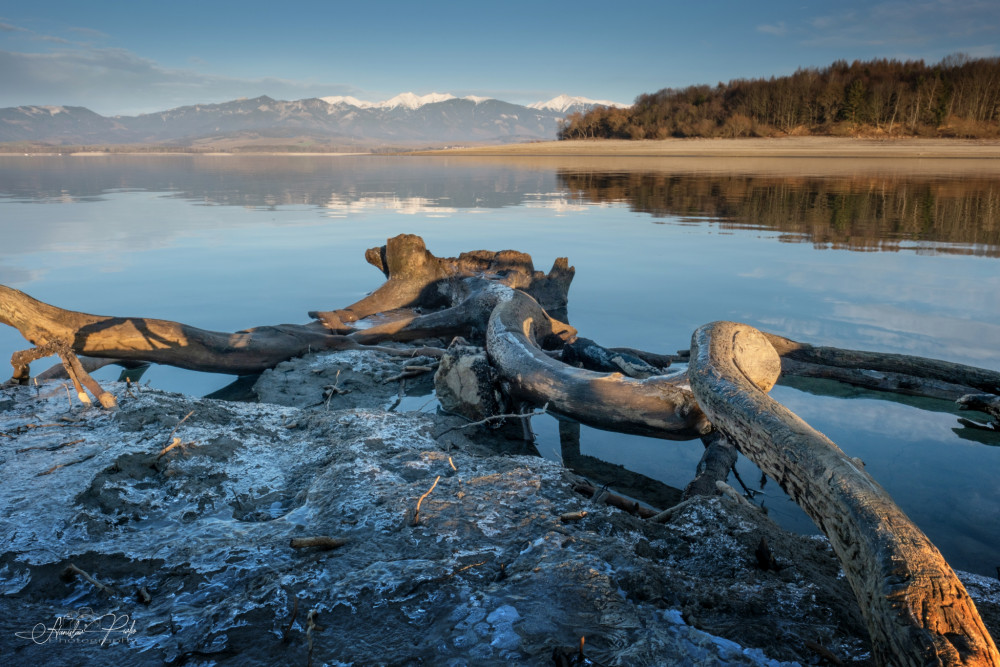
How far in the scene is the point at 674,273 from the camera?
10.6 metres

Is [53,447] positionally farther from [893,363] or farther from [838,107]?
[838,107]

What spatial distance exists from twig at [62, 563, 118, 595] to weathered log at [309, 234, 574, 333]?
5810mm

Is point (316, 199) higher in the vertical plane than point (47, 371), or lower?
higher

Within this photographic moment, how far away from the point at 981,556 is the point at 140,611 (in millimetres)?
4130

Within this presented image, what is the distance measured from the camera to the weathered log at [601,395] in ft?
12.9

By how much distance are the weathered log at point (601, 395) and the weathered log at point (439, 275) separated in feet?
11.1

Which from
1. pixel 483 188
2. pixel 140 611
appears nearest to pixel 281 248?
pixel 140 611

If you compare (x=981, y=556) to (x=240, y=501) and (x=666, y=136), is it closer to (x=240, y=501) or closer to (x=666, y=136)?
(x=240, y=501)

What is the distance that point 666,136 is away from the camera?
78.9 m

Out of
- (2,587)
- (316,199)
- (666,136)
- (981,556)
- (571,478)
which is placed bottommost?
(981,556)

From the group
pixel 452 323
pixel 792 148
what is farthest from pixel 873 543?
pixel 792 148

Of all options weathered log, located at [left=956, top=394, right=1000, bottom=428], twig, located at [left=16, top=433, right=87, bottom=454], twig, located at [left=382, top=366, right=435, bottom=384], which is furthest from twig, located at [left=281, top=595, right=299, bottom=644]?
weathered log, located at [left=956, top=394, right=1000, bottom=428]

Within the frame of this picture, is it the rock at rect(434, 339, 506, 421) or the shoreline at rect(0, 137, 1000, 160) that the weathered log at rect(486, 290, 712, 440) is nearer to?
the rock at rect(434, 339, 506, 421)
